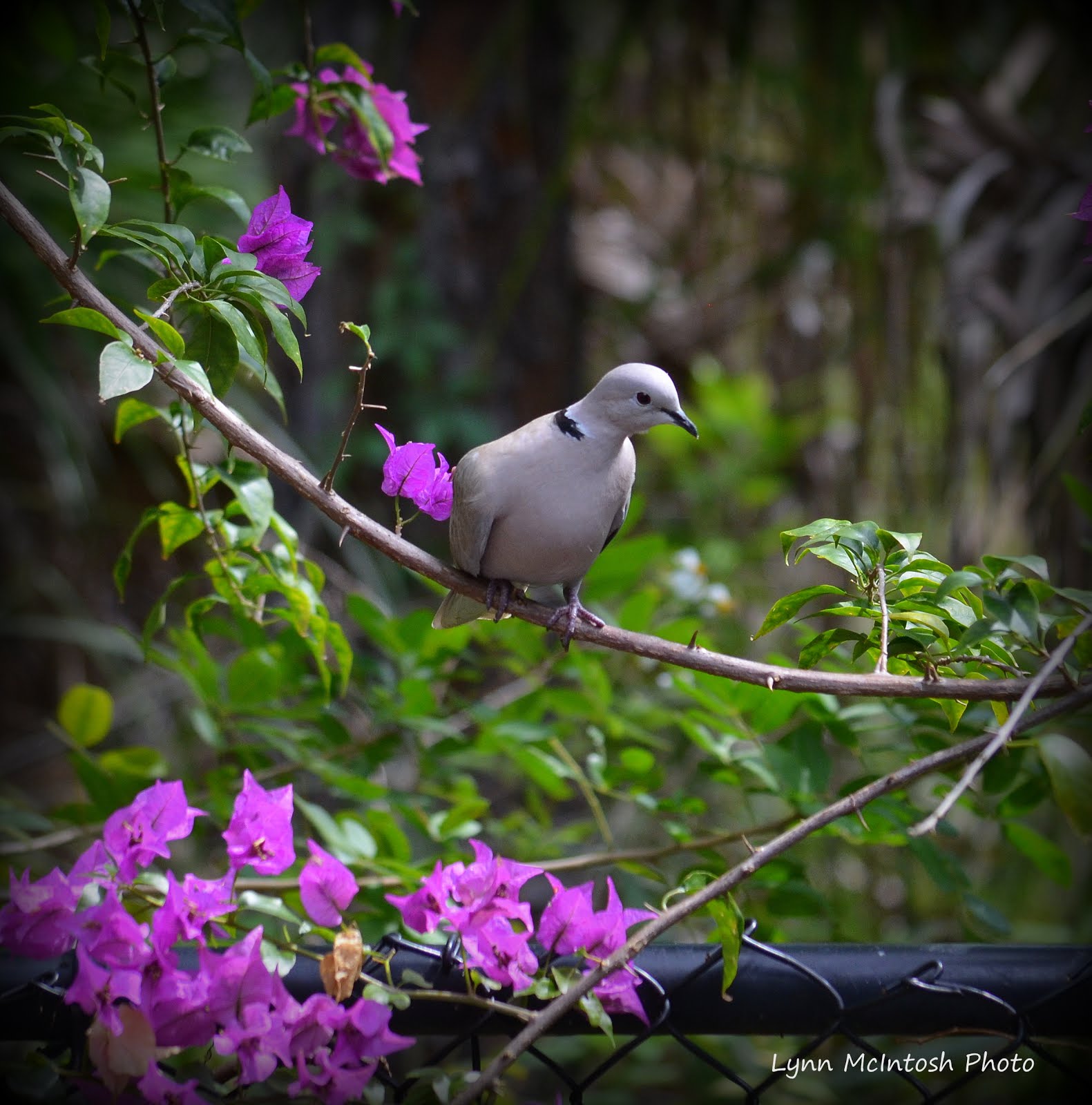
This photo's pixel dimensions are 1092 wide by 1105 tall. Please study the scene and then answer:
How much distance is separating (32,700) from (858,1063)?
109 inches

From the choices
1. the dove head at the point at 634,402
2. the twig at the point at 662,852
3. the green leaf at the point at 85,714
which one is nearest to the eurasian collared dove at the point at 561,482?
the dove head at the point at 634,402

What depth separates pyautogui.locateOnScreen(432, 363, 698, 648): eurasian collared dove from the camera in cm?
97

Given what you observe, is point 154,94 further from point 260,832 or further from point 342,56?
point 260,832

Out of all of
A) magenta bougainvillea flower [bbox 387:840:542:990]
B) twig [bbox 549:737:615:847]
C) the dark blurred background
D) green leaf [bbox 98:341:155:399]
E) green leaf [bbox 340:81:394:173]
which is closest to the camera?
green leaf [bbox 98:341:155:399]

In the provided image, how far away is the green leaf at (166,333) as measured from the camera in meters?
0.66

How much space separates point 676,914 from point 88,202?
24.8 inches

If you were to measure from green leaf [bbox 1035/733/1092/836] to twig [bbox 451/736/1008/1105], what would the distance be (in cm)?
4

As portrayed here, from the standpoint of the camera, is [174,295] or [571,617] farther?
[571,617]

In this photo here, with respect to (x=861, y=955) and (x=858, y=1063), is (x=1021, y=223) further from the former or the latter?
(x=861, y=955)

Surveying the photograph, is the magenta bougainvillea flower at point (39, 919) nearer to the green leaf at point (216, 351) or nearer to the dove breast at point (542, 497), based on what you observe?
the green leaf at point (216, 351)

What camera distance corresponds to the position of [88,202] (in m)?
0.68

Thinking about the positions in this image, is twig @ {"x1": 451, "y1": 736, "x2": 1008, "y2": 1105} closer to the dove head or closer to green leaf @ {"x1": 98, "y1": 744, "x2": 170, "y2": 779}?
the dove head

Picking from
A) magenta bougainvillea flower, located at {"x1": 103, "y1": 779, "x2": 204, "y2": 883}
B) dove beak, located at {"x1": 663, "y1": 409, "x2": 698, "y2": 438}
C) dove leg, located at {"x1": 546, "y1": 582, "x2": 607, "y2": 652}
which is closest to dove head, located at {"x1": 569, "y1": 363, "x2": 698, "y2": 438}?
dove beak, located at {"x1": 663, "y1": 409, "x2": 698, "y2": 438}

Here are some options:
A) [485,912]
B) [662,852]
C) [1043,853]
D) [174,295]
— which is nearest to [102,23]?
[174,295]
